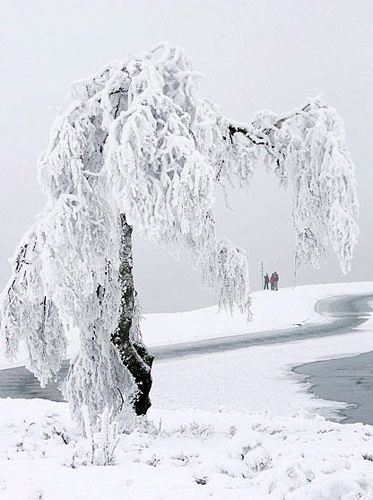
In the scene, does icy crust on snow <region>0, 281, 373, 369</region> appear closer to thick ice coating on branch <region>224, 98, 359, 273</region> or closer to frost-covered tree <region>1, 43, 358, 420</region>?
frost-covered tree <region>1, 43, 358, 420</region>

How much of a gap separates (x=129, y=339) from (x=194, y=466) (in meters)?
4.07

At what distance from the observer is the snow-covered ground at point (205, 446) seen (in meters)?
5.34

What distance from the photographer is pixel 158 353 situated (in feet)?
76.9

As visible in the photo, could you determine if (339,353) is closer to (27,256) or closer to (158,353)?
(158,353)

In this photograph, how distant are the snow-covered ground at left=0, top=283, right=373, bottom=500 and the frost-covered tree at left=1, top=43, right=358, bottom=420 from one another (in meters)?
1.27

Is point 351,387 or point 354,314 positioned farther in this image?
point 354,314

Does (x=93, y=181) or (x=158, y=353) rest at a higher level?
(x=93, y=181)

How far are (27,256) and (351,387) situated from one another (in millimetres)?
8883

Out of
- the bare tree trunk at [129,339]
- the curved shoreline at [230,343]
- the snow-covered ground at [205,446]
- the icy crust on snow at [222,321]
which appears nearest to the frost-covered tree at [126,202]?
the bare tree trunk at [129,339]

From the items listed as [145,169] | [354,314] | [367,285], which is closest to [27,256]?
[145,169]

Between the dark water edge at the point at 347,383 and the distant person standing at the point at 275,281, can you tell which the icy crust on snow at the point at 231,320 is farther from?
the dark water edge at the point at 347,383

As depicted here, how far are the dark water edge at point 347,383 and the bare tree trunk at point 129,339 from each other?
3.54 m

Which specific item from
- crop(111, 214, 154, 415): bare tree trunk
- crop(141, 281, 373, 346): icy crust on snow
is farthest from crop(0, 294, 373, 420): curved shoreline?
crop(111, 214, 154, 415): bare tree trunk

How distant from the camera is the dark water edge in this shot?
12.2 metres
